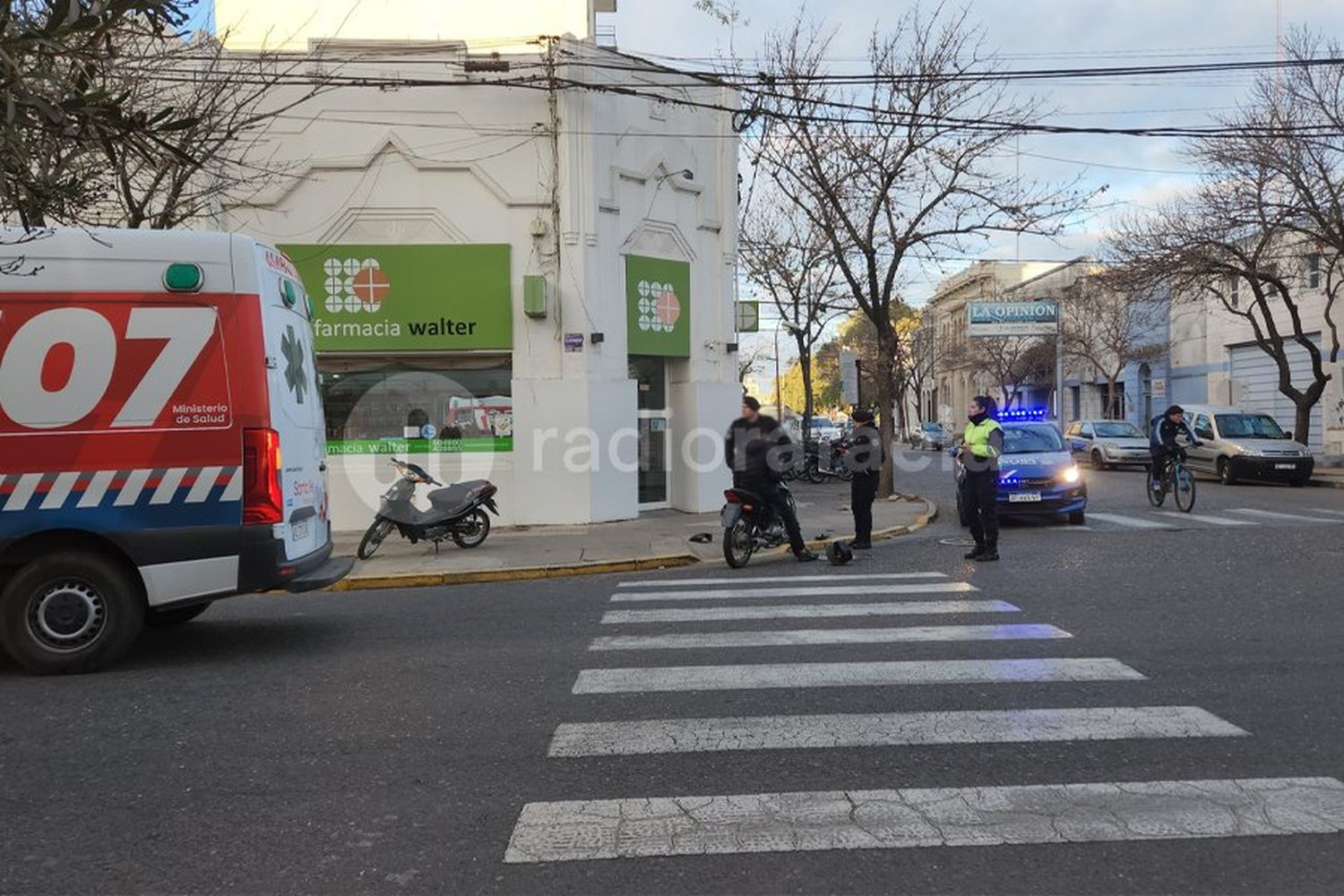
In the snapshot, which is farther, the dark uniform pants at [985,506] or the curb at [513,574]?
the dark uniform pants at [985,506]

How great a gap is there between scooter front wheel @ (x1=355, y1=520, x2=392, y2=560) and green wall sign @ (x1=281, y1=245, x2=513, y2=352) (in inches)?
132

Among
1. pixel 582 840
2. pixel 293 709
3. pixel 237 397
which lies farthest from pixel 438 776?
pixel 237 397

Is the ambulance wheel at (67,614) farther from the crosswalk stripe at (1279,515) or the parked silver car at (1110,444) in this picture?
the parked silver car at (1110,444)

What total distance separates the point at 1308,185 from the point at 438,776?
24090 mm

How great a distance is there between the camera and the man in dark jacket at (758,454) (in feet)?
35.1

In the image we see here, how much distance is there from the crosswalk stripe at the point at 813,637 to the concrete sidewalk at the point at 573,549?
3.83 m

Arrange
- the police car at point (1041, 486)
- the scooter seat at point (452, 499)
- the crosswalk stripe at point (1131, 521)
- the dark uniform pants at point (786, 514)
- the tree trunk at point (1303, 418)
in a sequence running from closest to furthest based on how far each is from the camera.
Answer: the dark uniform pants at point (786, 514) < the scooter seat at point (452, 499) < the crosswalk stripe at point (1131, 521) < the police car at point (1041, 486) < the tree trunk at point (1303, 418)

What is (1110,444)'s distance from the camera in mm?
28938

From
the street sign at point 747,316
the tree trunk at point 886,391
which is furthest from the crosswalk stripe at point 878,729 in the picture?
the street sign at point 747,316

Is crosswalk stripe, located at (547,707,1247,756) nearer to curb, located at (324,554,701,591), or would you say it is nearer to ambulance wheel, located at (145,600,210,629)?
ambulance wheel, located at (145,600,210,629)

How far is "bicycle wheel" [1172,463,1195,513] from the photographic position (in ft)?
51.0

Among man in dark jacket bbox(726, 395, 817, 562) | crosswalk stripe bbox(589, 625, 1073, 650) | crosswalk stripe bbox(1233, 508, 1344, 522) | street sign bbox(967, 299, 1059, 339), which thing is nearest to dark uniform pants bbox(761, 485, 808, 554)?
man in dark jacket bbox(726, 395, 817, 562)

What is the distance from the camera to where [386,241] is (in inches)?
558

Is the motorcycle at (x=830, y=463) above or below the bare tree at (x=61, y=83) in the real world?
below
